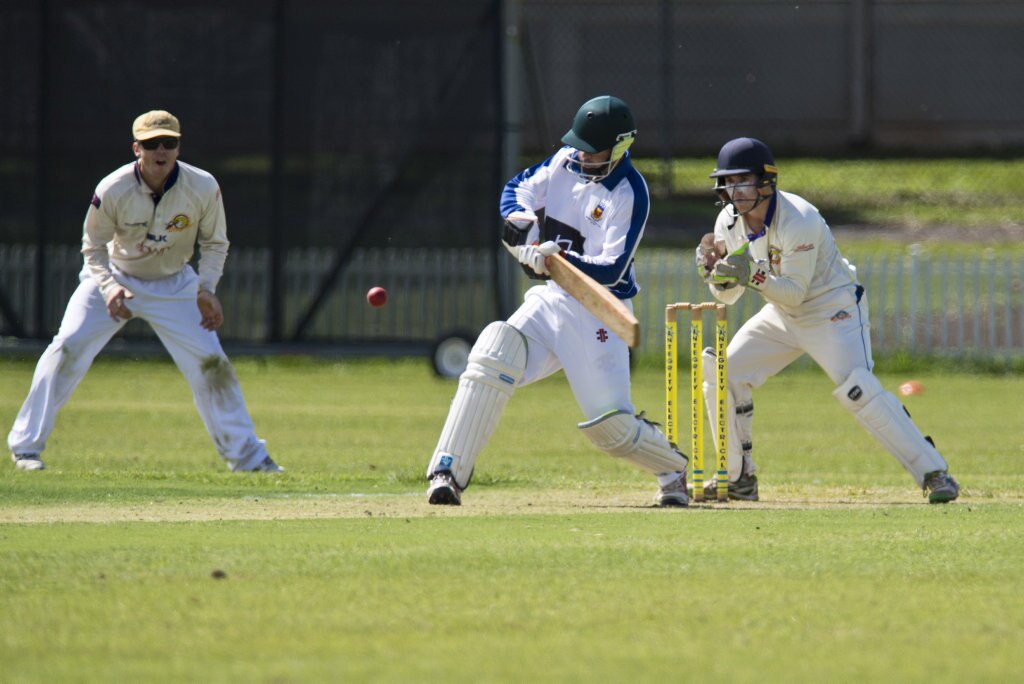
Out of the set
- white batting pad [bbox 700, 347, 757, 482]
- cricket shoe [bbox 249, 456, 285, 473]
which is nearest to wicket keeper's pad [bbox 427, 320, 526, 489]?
white batting pad [bbox 700, 347, 757, 482]

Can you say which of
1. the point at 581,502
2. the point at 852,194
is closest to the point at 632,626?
the point at 581,502

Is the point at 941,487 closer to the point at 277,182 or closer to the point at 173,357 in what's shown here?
→ the point at 173,357

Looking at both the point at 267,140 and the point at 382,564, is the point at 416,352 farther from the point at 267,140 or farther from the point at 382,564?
the point at 382,564

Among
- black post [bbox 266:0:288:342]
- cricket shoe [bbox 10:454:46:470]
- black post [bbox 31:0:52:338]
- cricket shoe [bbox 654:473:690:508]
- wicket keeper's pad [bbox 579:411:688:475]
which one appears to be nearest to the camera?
wicket keeper's pad [bbox 579:411:688:475]

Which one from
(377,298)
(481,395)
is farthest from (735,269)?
(377,298)

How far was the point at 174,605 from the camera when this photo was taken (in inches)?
224

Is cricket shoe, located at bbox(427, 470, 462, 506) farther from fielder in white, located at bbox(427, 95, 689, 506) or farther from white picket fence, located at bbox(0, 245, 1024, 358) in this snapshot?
white picket fence, located at bbox(0, 245, 1024, 358)

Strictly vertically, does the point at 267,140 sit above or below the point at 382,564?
above

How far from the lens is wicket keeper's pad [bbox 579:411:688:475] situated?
8.23 metres

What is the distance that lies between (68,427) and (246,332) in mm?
5218

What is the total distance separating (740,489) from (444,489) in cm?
177

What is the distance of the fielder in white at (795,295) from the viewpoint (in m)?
8.79

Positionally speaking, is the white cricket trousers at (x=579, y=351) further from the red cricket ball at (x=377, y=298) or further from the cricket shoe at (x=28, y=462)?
the cricket shoe at (x=28, y=462)

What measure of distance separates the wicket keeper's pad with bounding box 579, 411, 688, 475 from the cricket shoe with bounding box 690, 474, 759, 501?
2.43 feet
